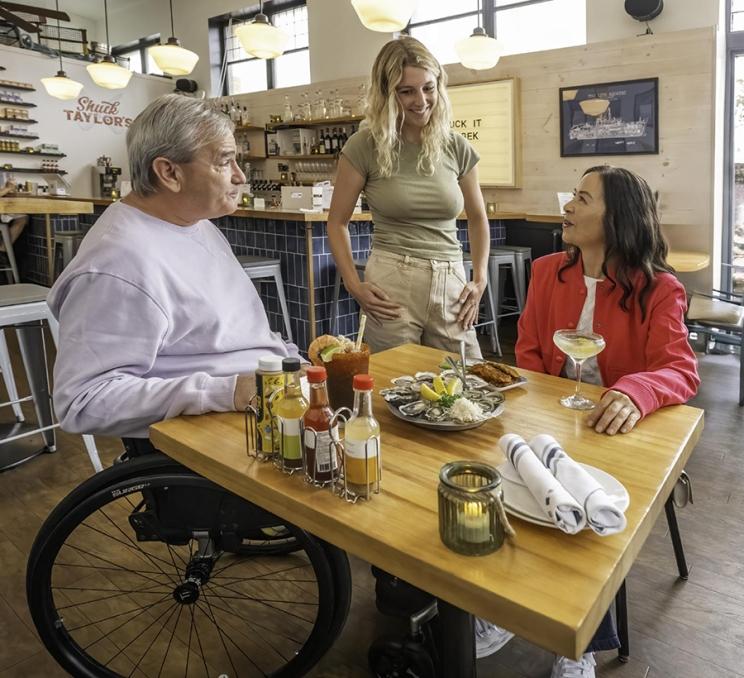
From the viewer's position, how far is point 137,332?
1.30 meters

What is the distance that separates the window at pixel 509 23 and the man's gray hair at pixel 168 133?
497cm

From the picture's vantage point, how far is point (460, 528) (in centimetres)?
82

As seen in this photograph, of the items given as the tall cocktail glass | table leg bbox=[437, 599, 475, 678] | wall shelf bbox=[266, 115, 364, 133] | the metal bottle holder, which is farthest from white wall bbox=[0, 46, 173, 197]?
table leg bbox=[437, 599, 475, 678]

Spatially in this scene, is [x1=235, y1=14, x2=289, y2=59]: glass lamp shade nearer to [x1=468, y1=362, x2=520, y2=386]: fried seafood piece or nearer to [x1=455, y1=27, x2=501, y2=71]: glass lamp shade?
[x1=455, y1=27, x2=501, y2=71]: glass lamp shade

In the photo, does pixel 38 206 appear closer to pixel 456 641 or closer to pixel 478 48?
pixel 478 48

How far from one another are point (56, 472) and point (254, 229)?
7.17 feet

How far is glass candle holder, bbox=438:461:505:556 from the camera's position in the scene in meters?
0.81

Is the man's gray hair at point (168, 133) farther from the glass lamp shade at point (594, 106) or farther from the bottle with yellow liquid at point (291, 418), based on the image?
the glass lamp shade at point (594, 106)

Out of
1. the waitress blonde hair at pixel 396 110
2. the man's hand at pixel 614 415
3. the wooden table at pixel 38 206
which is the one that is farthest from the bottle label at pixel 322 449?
the wooden table at pixel 38 206

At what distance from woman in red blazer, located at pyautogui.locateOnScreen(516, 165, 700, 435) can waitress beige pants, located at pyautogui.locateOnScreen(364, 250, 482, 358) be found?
378mm

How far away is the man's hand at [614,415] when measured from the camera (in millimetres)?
1201

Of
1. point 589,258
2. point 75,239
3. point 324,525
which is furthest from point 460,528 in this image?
point 75,239

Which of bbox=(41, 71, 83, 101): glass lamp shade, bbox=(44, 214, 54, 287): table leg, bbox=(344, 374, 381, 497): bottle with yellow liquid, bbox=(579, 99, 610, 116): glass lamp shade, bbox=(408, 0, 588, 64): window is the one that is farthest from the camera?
bbox=(41, 71, 83, 101): glass lamp shade

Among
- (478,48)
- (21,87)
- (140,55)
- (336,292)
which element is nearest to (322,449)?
(336,292)
